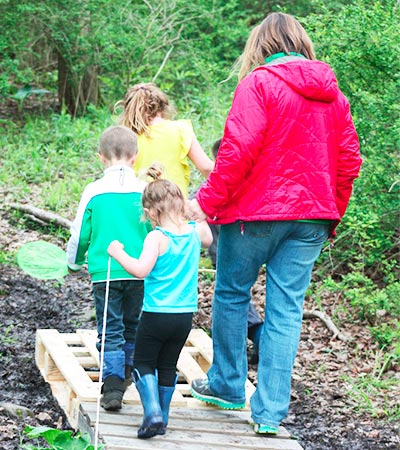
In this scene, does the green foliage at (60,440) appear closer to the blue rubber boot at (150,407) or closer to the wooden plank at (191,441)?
the wooden plank at (191,441)

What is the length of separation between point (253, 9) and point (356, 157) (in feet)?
40.6

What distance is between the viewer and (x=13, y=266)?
25.8ft

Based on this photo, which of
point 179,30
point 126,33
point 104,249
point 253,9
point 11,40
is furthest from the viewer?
point 253,9

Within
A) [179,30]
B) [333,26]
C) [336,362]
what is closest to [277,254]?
[336,362]

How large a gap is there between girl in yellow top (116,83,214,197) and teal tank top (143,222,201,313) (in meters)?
0.82

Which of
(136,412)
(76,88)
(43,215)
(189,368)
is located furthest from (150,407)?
(76,88)

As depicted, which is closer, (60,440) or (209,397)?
(60,440)

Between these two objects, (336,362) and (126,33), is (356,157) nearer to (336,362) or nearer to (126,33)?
(336,362)

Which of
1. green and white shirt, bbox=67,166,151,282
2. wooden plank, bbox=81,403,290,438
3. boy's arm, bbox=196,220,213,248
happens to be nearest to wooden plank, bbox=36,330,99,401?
wooden plank, bbox=81,403,290,438

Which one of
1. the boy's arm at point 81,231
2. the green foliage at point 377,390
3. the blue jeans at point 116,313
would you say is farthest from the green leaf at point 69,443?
the green foliage at point 377,390

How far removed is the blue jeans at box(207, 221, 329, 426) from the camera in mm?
4258

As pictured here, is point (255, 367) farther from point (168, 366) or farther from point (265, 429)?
point (168, 366)

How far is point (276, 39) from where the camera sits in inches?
168

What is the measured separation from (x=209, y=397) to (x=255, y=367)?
140cm
